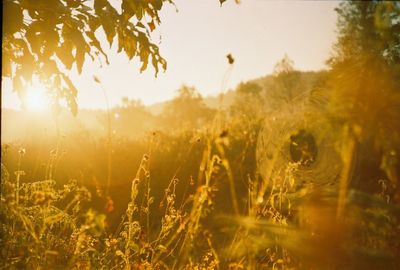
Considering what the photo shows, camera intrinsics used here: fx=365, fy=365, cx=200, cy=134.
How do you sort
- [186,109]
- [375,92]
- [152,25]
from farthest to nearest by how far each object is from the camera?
[186,109] → [152,25] → [375,92]

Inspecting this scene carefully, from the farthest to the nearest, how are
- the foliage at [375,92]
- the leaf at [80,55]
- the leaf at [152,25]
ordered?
the leaf at [152,25] < the leaf at [80,55] < the foliage at [375,92]

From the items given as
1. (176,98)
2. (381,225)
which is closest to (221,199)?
(381,225)

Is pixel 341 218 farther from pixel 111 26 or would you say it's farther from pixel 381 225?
pixel 111 26

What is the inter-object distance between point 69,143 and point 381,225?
859cm

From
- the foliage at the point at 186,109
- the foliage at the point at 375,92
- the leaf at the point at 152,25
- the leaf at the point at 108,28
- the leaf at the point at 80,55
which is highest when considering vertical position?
the foliage at the point at 186,109

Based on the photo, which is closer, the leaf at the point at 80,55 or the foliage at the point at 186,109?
the leaf at the point at 80,55

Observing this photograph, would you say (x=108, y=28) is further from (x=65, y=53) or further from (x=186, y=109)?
(x=186, y=109)

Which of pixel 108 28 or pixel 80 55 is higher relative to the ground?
pixel 108 28

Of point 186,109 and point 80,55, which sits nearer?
point 80,55

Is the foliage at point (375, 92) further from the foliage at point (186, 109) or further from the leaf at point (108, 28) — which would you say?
the foliage at point (186, 109)

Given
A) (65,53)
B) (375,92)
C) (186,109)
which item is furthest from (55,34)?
(186,109)

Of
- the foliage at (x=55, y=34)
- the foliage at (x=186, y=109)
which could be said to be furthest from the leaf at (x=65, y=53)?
the foliage at (x=186, y=109)

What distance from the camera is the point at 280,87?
58.9m

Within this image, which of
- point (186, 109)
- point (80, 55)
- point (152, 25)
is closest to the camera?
point (80, 55)
